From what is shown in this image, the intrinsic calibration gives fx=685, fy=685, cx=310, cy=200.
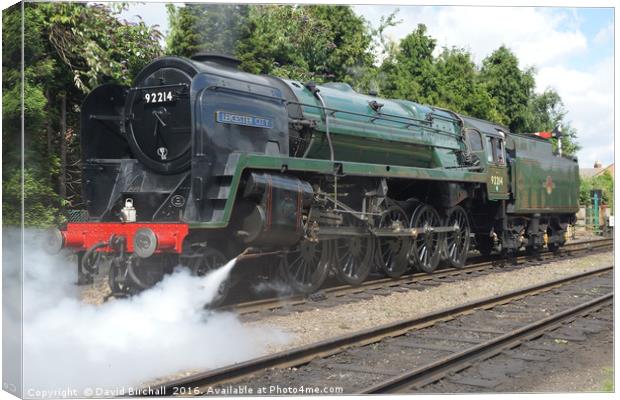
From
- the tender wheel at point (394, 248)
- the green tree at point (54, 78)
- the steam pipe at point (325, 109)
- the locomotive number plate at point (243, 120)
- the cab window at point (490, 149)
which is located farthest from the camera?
the cab window at point (490, 149)

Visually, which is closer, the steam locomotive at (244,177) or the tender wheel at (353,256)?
the steam locomotive at (244,177)

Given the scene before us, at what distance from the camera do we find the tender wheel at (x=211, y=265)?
815cm

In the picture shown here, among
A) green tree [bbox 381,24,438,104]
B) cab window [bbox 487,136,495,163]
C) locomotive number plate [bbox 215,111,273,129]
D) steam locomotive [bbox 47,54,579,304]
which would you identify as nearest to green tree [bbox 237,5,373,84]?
green tree [bbox 381,24,438,104]

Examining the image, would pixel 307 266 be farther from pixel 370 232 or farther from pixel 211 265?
pixel 211 265

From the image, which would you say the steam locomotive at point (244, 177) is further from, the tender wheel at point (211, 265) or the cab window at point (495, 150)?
the cab window at point (495, 150)

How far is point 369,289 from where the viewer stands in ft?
35.8

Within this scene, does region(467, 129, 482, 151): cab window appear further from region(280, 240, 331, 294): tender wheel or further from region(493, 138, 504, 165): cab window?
region(280, 240, 331, 294): tender wheel

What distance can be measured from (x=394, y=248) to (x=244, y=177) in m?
4.72

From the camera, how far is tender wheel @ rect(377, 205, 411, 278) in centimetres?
1180

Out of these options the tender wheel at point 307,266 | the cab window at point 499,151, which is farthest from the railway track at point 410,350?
the cab window at point 499,151

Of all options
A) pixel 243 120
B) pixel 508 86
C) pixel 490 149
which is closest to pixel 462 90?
pixel 490 149

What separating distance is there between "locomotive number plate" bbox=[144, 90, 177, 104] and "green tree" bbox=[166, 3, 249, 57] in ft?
2.97

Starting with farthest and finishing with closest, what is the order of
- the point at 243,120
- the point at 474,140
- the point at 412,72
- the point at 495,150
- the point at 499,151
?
the point at 499,151, the point at 495,150, the point at 412,72, the point at 474,140, the point at 243,120

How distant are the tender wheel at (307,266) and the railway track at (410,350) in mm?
2190
